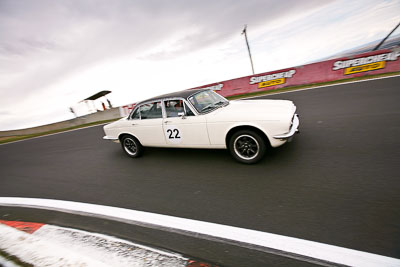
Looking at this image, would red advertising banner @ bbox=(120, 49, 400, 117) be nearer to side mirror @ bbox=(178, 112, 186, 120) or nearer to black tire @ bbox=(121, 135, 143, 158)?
black tire @ bbox=(121, 135, 143, 158)

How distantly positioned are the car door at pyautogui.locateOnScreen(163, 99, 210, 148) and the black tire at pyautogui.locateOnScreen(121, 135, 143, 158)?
3.33 feet

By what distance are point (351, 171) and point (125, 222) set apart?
333cm

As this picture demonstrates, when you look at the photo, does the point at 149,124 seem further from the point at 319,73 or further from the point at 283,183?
the point at 319,73

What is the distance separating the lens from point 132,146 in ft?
16.8

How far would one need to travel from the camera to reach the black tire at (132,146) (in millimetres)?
4953

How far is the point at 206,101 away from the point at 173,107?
0.71 m

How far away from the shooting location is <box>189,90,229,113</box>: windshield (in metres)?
4.04

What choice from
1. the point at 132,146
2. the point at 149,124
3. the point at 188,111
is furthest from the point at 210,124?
the point at 132,146

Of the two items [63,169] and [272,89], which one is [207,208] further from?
[272,89]

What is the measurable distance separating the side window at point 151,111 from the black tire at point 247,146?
5.76ft

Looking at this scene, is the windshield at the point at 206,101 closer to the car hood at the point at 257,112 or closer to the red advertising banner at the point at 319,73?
the car hood at the point at 257,112

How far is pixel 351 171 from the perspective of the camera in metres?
3.00

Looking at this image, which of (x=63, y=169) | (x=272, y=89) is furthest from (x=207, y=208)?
(x=272, y=89)

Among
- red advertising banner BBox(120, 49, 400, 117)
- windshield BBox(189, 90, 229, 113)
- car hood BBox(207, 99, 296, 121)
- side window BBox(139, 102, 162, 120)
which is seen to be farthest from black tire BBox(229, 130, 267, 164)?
red advertising banner BBox(120, 49, 400, 117)
